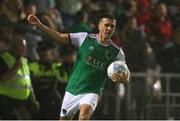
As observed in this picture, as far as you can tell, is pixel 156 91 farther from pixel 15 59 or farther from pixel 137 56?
pixel 15 59

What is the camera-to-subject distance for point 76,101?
1006 centimetres

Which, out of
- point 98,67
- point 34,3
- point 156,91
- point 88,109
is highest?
point 34,3

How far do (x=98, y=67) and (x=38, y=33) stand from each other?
3571 mm

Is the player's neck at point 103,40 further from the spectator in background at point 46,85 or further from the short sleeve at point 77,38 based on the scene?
the spectator in background at point 46,85

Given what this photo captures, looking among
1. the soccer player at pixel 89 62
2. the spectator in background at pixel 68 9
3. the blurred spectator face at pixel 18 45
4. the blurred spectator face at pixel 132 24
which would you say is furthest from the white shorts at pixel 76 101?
the spectator in background at pixel 68 9

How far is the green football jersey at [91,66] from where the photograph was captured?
10.0 m

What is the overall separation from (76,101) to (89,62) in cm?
61

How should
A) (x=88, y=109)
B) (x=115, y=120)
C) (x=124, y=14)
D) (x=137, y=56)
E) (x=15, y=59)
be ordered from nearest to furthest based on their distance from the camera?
1. (x=88, y=109)
2. (x=15, y=59)
3. (x=115, y=120)
4. (x=137, y=56)
5. (x=124, y=14)

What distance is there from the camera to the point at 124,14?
15.5 m

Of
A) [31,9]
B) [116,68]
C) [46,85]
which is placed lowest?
[116,68]

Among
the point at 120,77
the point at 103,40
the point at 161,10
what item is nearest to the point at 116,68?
the point at 120,77

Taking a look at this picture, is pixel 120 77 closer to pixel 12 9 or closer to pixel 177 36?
pixel 12 9

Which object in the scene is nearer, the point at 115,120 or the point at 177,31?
the point at 115,120

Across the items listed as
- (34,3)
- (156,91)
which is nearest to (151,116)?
(156,91)
